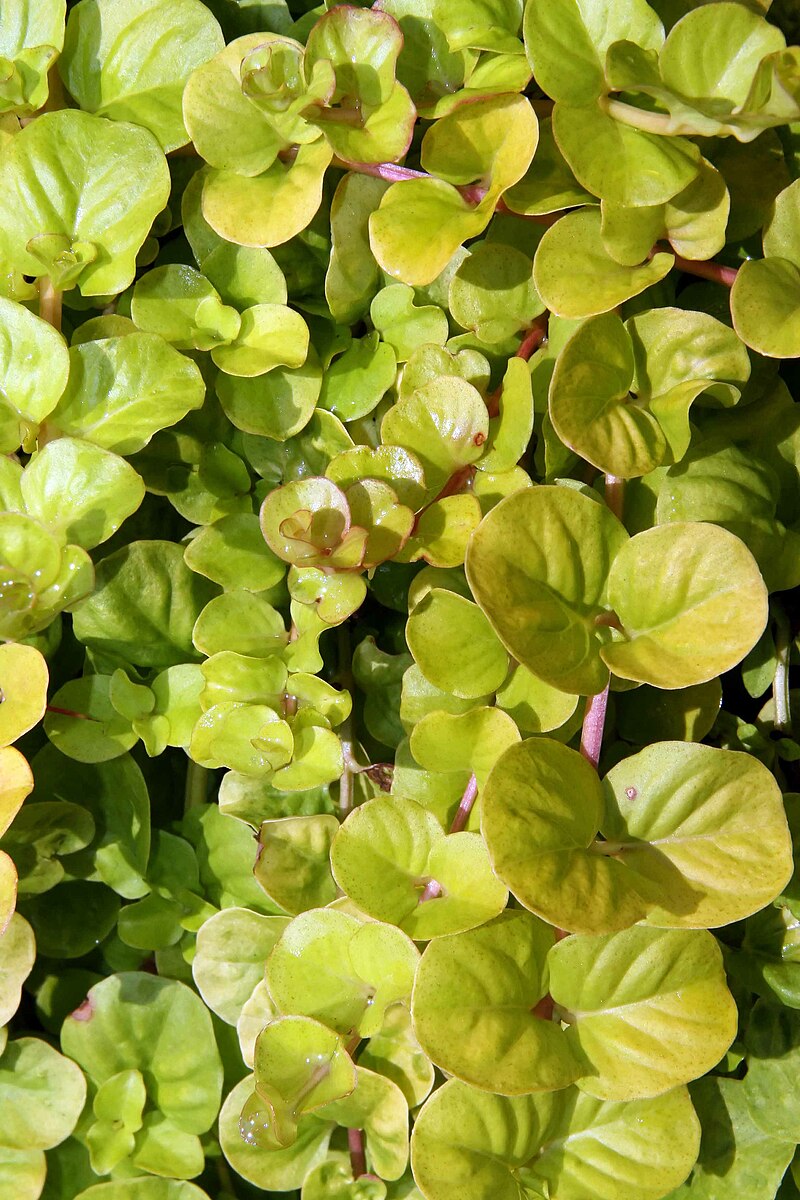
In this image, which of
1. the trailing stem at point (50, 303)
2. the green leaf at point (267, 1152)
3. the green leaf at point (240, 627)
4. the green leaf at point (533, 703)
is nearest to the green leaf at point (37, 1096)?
the green leaf at point (267, 1152)

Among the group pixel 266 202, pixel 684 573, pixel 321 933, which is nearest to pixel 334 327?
pixel 266 202

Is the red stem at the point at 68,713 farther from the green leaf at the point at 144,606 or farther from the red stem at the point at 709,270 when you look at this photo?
the red stem at the point at 709,270

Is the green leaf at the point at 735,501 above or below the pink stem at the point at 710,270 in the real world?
below

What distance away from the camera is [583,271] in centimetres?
67

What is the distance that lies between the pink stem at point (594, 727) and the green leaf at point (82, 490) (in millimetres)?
328

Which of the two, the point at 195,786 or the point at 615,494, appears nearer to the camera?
the point at 615,494

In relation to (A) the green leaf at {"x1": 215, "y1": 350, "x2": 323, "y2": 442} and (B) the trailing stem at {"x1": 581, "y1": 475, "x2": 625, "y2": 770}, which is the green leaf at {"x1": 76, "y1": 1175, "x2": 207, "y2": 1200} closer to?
(B) the trailing stem at {"x1": 581, "y1": 475, "x2": 625, "y2": 770}

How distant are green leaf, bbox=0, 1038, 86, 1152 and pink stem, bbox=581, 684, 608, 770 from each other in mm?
466

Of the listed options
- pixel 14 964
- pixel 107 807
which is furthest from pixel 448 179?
pixel 14 964

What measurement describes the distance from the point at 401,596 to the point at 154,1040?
40 cm

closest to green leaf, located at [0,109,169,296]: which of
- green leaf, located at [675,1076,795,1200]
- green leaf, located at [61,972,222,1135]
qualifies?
green leaf, located at [61,972,222,1135]

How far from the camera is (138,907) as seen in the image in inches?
31.5

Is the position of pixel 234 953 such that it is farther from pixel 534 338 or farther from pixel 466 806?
pixel 534 338

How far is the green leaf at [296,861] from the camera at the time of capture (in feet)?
2.40
